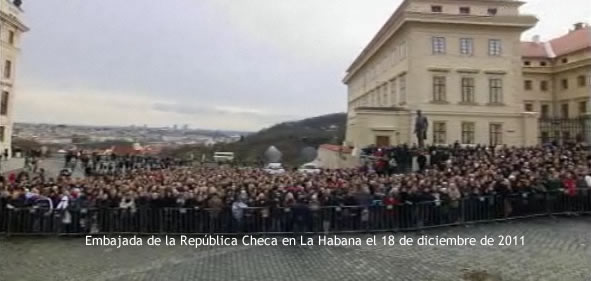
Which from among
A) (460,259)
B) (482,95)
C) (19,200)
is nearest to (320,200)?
(460,259)

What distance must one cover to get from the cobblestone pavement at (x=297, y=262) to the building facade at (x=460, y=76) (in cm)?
2568

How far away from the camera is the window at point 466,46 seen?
3991cm

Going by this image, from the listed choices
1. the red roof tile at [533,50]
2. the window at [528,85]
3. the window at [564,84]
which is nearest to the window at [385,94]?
the red roof tile at [533,50]

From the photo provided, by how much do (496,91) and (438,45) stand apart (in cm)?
586

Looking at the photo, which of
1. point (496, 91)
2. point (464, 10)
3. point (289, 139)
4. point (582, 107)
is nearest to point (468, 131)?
point (496, 91)

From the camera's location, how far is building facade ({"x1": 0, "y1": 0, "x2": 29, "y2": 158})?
47.4 metres

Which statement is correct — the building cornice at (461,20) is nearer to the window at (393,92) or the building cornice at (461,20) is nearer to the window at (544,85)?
the window at (393,92)

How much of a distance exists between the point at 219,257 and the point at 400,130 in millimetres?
28624

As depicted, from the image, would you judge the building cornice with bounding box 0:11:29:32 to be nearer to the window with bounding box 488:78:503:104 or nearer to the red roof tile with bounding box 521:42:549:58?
the window with bounding box 488:78:503:104

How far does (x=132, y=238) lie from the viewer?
14.1 meters

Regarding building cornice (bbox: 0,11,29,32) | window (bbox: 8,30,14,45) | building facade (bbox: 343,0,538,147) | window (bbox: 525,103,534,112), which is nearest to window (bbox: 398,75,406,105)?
building facade (bbox: 343,0,538,147)

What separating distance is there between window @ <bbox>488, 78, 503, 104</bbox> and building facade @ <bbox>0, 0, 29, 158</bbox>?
1621 inches

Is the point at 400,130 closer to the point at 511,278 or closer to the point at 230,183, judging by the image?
the point at 230,183

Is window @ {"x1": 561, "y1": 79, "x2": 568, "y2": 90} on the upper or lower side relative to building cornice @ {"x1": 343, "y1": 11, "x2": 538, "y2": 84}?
lower
